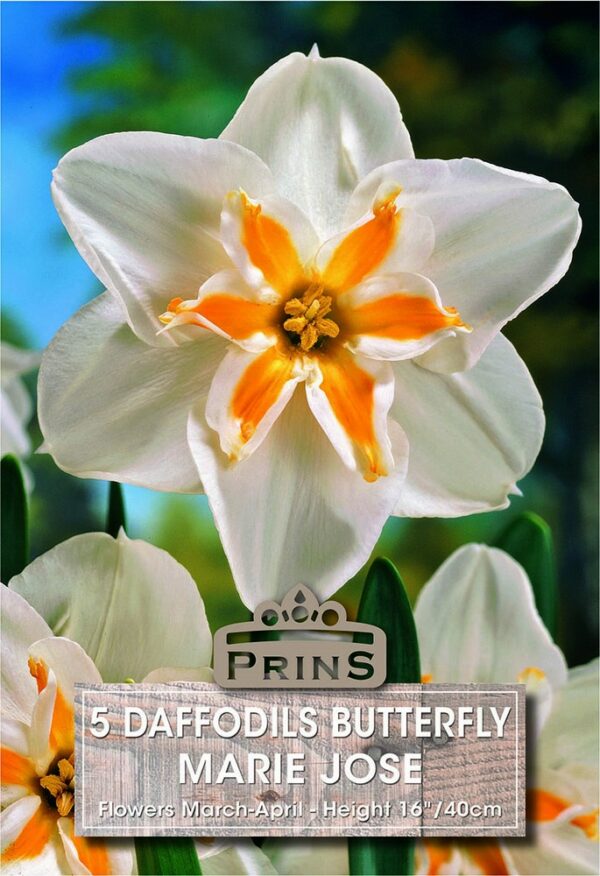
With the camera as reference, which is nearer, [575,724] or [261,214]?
[261,214]

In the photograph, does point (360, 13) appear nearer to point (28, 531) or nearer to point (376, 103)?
point (376, 103)

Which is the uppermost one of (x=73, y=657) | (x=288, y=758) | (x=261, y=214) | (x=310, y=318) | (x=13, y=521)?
(x=261, y=214)

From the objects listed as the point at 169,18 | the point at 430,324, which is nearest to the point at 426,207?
the point at 430,324

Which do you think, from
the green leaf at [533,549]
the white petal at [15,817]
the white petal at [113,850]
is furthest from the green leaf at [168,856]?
the green leaf at [533,549]

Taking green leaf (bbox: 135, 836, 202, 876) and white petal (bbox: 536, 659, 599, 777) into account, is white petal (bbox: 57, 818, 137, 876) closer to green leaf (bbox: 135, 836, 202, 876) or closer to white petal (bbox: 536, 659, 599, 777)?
green leaf (bbox: 135, 836, 202, 876)

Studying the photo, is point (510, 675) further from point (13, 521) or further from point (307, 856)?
point (13, 521)

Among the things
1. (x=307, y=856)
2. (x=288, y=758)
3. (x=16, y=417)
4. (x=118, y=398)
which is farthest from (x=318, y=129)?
(x=307, y=856)

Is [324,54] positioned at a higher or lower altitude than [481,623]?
higher
